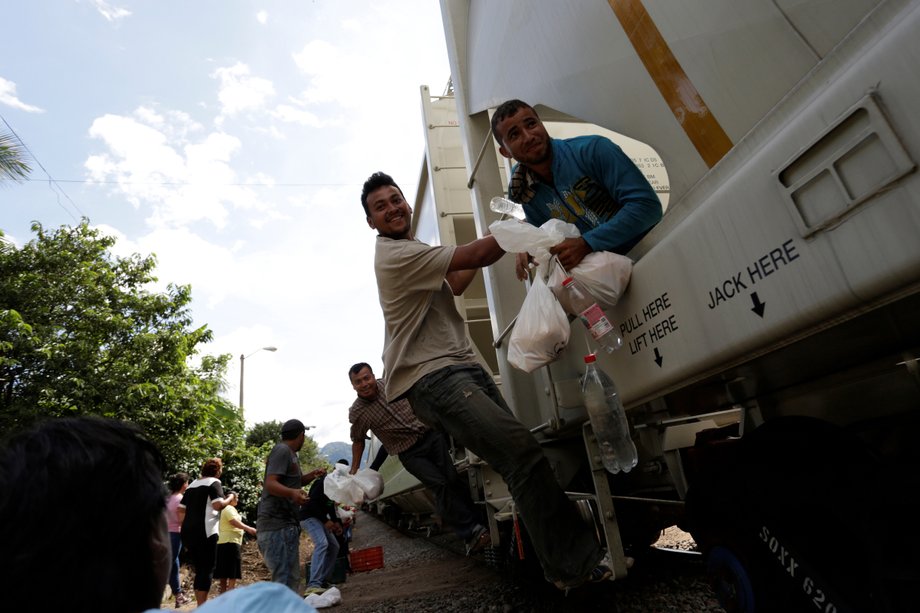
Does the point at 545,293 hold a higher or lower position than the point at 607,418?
higher

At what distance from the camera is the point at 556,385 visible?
231 centimetres

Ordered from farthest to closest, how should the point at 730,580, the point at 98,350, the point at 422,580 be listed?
the point at 98,350
the point at 422,580
the point at 730,580

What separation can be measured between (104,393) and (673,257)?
1353 cm

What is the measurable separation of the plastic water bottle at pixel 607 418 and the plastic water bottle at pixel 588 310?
0.37ft

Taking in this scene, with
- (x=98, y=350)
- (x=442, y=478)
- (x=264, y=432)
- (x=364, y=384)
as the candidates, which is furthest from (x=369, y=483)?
(x=264, y=432)

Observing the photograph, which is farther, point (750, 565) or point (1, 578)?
point (750, 565)

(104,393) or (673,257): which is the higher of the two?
(104,393)

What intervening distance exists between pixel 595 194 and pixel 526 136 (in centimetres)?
38

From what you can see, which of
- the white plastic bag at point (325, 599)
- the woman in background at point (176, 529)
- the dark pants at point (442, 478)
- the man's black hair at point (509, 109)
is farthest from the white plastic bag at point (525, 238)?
the woman in background at point (176, 529)

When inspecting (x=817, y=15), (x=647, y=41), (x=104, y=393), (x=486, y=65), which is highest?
(x=104, y=393)

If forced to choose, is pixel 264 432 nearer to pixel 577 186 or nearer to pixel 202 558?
A: pixel 202 558

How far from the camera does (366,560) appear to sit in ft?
25.4

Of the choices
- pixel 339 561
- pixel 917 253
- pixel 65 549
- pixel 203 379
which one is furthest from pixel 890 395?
pixel 203 379

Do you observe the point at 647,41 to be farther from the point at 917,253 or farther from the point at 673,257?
the point at 917,253
